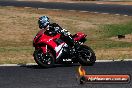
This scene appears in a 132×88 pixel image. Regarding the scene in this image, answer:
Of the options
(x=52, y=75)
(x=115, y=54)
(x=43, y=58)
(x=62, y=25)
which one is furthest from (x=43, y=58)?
(x=62, y=25)

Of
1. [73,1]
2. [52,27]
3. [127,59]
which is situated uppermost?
[52,27]

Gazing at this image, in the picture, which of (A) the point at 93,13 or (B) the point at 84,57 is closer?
(B) the point at 84,57

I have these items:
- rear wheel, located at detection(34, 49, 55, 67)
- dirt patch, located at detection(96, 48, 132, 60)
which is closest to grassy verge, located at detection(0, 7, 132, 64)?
dirt patch, located at detection(96, 48, 132, 60)

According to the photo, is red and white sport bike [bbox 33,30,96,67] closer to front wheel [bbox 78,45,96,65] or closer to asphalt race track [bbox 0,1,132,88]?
front wheel [bbox 78,45,96,65]

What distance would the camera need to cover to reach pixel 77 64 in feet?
49.6

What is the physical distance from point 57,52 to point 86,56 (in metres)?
0.88

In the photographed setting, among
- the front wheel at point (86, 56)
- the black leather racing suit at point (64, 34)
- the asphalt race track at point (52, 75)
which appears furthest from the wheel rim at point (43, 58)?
the front wheel at point (86, 56)

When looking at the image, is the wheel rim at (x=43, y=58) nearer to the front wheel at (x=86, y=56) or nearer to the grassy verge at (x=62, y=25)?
the front wheel at (x=86, y=56)

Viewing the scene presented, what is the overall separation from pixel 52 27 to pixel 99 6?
31.4m

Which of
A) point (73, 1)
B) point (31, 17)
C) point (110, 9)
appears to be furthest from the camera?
point (73, 1)

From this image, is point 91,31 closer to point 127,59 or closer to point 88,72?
point 127,59

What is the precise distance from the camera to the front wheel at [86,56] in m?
14.6

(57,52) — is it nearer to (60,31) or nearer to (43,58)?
(43,58)

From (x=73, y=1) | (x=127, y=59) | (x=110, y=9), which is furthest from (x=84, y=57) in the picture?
(x=73, y=1)
